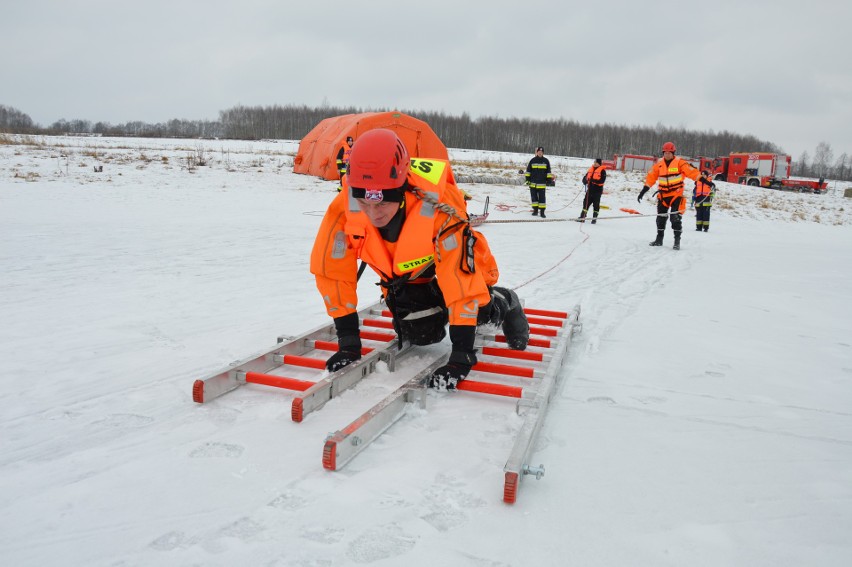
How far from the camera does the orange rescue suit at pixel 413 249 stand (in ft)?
10.5

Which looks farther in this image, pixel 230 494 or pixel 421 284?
pixel 421 284

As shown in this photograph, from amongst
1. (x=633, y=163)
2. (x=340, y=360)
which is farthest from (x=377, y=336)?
(x=633, y=163)

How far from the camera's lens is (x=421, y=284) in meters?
3.60

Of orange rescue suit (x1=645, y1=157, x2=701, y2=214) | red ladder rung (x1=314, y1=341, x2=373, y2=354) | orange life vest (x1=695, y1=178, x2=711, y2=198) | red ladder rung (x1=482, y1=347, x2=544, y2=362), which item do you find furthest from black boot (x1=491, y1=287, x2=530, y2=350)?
orange life vest (x1=695, y1=178, x2=711, y2=198)

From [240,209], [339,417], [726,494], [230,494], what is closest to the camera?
[230,494]

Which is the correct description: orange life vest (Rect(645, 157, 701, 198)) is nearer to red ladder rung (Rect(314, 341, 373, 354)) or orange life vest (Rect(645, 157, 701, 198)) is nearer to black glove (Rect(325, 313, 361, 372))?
red ladder rung (Rect(314, 341, 373, 354))

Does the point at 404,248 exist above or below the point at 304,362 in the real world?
above

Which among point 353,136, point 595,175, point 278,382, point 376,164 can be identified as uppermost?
point 353,136

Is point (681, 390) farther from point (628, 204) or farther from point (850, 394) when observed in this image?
point (628, 204)

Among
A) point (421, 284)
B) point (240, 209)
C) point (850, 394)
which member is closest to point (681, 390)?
point (850, 394)

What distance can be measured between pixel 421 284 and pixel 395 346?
1.84ft

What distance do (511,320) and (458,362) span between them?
733 mm

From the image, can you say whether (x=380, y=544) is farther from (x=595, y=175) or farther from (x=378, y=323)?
(x=595, y=175)

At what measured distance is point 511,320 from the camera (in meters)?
3.91
